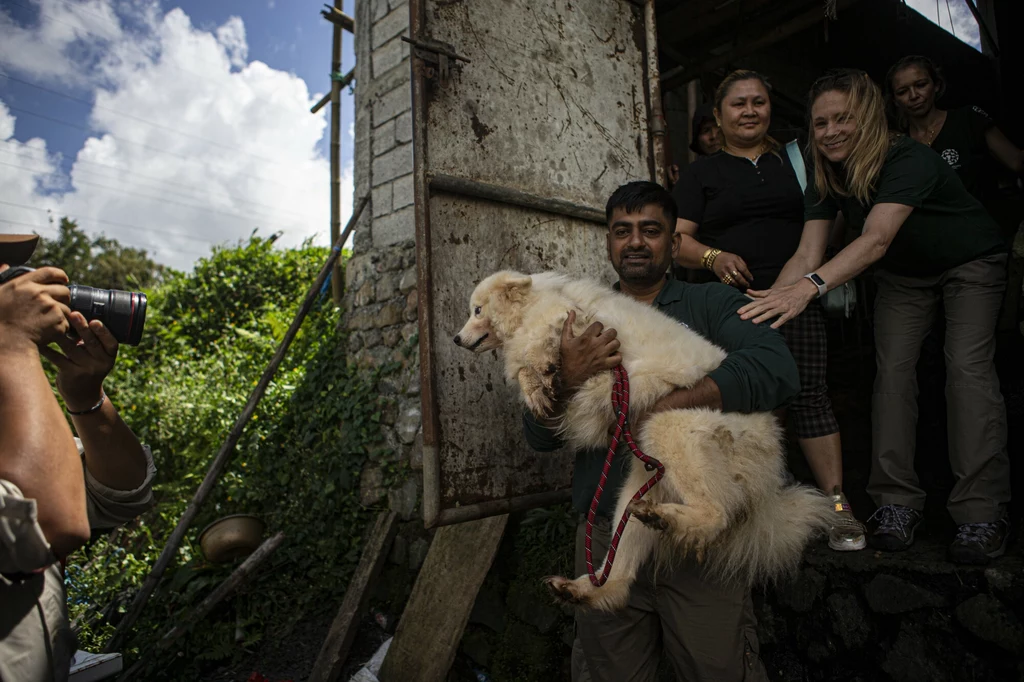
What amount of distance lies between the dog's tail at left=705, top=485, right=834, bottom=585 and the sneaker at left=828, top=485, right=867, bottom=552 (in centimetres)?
74

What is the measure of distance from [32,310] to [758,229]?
314cm

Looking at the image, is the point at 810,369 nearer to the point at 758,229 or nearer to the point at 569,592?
the point at 758,229

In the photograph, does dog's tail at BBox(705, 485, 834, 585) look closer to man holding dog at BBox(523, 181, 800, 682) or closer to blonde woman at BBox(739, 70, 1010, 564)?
man holding dog at BBox(523, 181, 800, 682)

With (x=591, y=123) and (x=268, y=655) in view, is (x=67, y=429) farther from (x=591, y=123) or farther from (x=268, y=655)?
(x=268, y=655)

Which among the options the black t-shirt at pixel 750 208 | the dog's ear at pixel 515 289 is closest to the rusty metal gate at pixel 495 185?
the dog's ear at pixel 515 289

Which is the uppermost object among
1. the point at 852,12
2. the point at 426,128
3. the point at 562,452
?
the point at 852,12

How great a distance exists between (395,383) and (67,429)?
415cm

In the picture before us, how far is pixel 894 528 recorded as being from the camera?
2.93m

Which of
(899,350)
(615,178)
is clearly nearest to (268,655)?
(615,178)

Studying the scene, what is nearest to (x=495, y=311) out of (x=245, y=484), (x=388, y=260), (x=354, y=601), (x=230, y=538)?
(x=354, y=601)

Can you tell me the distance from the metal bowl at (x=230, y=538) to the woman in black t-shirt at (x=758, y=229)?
4624 millimetres

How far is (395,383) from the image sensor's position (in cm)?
575

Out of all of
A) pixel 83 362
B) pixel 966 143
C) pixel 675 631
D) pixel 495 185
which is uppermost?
pixel 966 143

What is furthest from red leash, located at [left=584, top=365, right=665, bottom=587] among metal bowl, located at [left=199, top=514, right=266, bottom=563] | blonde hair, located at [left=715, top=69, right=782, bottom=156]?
metal bowl, located at [left=199, top=514, right=266, bottom=563]
